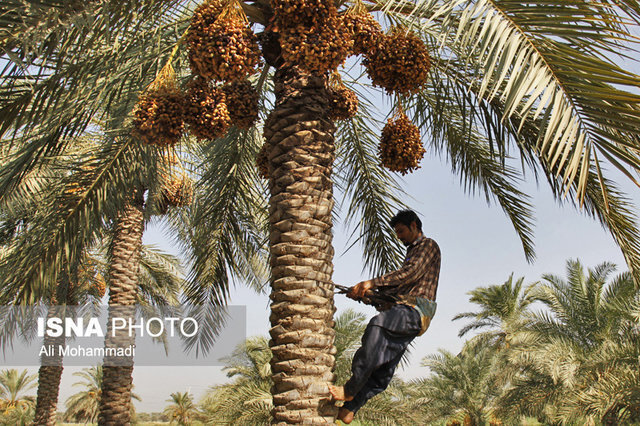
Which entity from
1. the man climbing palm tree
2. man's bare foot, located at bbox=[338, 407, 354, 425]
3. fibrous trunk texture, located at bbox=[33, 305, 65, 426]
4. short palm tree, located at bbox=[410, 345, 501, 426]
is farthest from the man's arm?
short palm tree, located at bbox=[410, 345, 501, 426]

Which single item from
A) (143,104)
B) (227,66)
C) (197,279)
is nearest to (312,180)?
(227,66)

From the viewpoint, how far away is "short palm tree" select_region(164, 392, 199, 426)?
39094 mm

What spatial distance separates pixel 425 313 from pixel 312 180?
4.16 feet

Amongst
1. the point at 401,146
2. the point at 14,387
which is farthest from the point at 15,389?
the point at 401,146

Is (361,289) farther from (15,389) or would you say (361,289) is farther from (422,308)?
(15,389)

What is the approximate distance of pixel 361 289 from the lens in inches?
158

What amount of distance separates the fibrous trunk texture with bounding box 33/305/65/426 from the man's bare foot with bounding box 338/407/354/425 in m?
14.3

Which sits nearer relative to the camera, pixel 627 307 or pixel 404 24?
pixel 404 24

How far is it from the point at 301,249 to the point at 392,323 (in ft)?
2.67

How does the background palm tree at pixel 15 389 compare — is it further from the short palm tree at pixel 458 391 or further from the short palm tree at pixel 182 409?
the short palm tree at pixel 458 391

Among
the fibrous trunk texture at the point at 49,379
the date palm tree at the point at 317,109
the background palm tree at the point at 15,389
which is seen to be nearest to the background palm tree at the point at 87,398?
the background palm tree at the point at 15,389

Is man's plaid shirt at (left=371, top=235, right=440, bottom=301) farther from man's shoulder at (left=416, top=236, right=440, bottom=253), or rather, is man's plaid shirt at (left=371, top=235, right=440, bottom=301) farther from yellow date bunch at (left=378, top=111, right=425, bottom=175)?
yellow date bunch at (left=378, top=111, right=425, bottom=175)

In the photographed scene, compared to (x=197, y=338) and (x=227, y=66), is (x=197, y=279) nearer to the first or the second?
(x=197, y=338)

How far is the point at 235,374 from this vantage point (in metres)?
18.6
